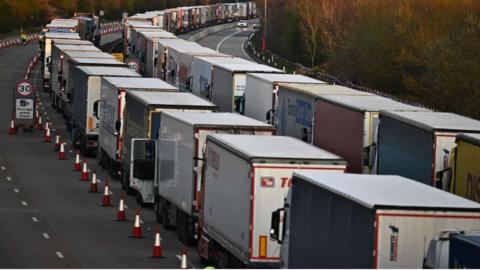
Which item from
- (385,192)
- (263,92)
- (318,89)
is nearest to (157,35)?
(263,92)

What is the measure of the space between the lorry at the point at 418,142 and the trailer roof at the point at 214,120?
2380 mm

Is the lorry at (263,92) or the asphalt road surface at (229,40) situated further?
the asphalt road surface at (229,40)

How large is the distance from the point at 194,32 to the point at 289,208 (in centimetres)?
13662

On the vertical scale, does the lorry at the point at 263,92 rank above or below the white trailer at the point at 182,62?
above

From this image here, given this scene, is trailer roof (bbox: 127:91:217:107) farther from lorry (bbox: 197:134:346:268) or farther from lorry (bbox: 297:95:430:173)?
lorry (bbox: 197:134:346:268)

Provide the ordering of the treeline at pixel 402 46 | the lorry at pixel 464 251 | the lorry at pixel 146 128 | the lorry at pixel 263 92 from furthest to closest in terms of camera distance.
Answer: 1. the treeline at pixel 402 46
2. the lorry at pixel 263 92
3. the lorry at pixel 146 128
4. the lorry at pixel 464 251

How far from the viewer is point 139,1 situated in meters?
197

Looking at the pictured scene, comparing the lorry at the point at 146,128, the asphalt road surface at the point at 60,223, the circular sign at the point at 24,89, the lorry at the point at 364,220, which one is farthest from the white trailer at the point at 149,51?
the lorry at the point at 364,220

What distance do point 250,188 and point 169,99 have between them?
48.2 feet

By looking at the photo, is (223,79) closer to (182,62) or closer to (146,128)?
(146,128)

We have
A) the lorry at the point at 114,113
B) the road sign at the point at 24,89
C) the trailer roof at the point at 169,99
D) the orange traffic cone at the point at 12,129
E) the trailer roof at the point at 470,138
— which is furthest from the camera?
the orange traffic cone at the point at 12,129

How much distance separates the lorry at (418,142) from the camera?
28.4 meters

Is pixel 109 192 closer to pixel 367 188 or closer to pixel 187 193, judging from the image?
pixel 187 193

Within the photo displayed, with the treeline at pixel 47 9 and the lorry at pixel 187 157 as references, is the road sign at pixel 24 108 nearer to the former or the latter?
the lorry at pixel 187 157
